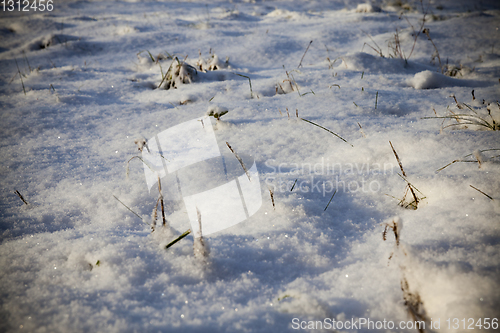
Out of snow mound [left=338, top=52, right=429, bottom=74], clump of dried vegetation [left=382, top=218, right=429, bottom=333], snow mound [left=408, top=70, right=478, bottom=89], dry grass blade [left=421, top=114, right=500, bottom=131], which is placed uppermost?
snow mound [left=338, top=52, right=429, bottom=74]

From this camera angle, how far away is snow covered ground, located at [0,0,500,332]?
0.67 meters

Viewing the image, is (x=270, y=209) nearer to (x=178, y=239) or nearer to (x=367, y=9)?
(x=178, y=239)

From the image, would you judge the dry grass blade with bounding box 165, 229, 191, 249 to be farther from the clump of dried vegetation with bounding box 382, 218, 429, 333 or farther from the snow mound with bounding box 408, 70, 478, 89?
the snow mound with bounding box 408, 70, 478, 89

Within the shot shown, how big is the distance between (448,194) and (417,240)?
307 millimetres

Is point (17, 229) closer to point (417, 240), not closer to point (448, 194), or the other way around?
point (417, 240)

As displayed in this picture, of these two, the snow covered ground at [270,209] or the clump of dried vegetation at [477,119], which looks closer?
the snow covered ground at [270,209]

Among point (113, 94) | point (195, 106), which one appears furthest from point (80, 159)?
point (113, 94)

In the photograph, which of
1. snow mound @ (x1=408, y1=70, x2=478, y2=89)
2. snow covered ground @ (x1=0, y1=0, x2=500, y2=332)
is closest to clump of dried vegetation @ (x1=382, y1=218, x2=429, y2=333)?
snow covered ground @ (x1=0, y1=0, x2=500, y2=332)

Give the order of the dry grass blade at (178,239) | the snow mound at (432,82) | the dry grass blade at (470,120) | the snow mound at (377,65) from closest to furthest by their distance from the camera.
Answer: the dry grass blade at (178,239)
the dry grass blade at (470,120)
the snow mound at (432,82)
the snow mound at (377,65)

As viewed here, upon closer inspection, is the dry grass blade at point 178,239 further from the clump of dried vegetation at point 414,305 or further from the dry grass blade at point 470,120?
the dry grass blade at point 470,120

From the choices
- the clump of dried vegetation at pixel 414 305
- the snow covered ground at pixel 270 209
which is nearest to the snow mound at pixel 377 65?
the snow covered ground at pixel 270 209

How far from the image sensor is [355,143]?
1414mm

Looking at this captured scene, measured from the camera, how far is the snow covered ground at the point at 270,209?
67 centimetres

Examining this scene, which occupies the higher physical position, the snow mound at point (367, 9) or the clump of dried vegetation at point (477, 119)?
the snow mound at point (367, 9)
